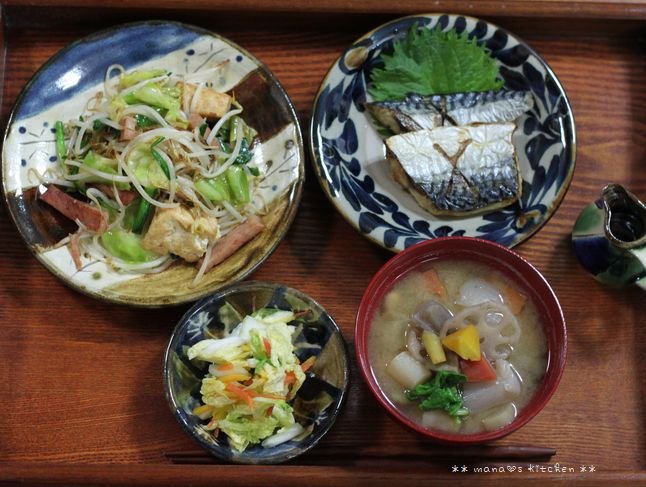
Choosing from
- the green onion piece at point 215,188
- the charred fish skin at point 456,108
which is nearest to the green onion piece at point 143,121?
the green onion piece at point 215,188

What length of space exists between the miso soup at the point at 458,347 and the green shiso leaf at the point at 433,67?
74cm

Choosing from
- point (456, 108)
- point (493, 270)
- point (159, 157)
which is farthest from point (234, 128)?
point (493, 270)

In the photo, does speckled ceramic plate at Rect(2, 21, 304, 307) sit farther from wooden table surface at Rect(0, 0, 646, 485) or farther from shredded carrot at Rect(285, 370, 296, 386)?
shredded carrot at Rect(285, 370, 296, 386)

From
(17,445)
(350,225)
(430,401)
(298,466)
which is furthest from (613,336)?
(17,445)

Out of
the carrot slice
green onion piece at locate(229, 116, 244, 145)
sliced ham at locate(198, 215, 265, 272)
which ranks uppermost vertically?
green onion piece at locate(229, 116, 244, 145)

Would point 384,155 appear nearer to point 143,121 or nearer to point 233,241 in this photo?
point 233,241

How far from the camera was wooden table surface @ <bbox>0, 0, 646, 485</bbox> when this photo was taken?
2.24 meters

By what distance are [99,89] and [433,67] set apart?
117cm

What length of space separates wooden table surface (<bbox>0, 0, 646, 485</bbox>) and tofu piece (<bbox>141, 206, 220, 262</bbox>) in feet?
0.65

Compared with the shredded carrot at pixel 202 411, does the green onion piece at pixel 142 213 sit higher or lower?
higher

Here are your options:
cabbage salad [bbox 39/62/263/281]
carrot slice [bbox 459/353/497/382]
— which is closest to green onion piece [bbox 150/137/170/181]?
cabbage salad [bbox 39/62/263/281]

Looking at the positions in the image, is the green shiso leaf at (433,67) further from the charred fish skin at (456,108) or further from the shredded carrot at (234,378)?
the shredded carrot at (234,378)

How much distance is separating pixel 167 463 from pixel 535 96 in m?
1.75

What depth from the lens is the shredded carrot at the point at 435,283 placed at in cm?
218
